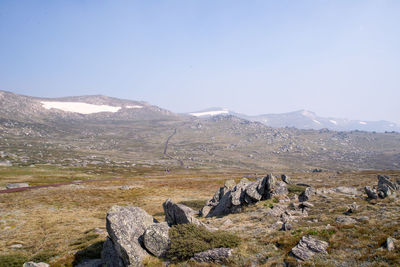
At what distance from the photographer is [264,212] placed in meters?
32.4

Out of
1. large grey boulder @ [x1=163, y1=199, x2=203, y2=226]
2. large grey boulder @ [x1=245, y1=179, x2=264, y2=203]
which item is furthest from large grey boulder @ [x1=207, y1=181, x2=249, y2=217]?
large grey boulder @ [x1=163, y1=199, x2=203, y2=226]

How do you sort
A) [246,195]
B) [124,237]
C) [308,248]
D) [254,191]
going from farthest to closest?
[254,191] → [246,195] → [124,237] → [308,248]

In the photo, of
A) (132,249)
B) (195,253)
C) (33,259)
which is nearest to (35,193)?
(33,259)

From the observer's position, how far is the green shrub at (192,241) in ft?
59.7

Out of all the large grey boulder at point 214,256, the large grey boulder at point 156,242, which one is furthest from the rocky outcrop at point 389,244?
the large grey boulder at point 156,242

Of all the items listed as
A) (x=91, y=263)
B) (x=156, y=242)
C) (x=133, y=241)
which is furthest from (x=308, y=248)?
(x=91, y=263)

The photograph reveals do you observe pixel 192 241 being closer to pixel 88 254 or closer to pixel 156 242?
pixel 156 242

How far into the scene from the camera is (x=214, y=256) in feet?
56.9

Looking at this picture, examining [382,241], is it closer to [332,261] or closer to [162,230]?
[332,261]

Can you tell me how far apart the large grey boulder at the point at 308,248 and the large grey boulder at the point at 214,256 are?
17.2ft

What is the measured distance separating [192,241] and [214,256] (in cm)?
245

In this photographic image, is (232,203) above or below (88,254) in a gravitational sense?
above

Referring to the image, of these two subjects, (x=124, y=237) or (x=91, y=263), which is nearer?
(x=124, y=237)

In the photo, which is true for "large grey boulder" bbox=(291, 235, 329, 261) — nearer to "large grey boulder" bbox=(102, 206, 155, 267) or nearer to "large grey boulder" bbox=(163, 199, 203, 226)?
"large grey boulder" bbox=(163, 199, 203, 226)
